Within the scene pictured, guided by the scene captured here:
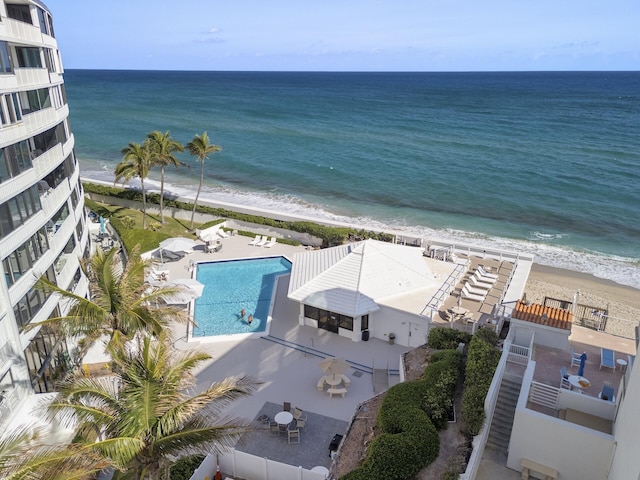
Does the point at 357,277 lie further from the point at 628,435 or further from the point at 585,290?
the point at 585,290

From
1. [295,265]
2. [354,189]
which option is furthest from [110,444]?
[354,189]

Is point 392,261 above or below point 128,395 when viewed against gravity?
below

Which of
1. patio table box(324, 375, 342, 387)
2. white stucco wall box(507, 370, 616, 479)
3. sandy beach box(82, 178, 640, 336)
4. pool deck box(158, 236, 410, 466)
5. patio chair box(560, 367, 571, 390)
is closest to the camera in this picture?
white stucco wall box(507, 370, 616, 479)

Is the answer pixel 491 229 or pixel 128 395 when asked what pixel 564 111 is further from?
pixel 128 395

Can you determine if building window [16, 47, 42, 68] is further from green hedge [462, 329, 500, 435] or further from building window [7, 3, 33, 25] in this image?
green hedge [462, 329, 500, 435]

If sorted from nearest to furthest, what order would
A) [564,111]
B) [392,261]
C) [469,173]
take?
1. [392,261]
2. [469,173]
3. [564,111]

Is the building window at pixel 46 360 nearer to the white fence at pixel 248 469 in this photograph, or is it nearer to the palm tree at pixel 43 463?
the white fence at pixel 248 469

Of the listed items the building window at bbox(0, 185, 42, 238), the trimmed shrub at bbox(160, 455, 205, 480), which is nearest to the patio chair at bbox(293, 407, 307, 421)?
the trimmed shrub at bbox(160, 455, 205, 480)
